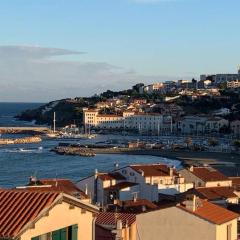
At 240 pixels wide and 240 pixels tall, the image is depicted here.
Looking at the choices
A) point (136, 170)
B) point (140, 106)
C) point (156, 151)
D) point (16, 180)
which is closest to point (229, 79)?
point (140, 106)

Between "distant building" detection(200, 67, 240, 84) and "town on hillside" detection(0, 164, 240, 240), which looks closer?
"town on hillside" detection(0, 164, 240, 240)

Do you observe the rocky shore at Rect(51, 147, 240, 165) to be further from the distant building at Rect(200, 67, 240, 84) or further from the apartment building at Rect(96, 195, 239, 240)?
the distant building at Rect(200, 67, 240, 84)

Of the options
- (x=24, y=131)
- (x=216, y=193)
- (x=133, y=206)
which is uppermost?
(x=133, y=206)

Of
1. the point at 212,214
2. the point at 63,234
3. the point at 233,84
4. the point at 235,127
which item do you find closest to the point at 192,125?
the point at 235,127

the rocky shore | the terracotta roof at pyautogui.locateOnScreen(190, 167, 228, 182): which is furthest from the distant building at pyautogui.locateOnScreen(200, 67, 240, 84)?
the terracotta roof at pyautogui.locateOnScreen(190, 167, 228, 182)

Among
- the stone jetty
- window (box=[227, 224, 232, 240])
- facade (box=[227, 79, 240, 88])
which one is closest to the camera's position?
window (box=[227, 224, 232, 240])

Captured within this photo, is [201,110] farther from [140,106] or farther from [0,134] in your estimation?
[0,134]

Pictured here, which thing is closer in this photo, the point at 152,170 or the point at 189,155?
the point at 152,170

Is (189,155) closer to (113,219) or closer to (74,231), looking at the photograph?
(113,219)
